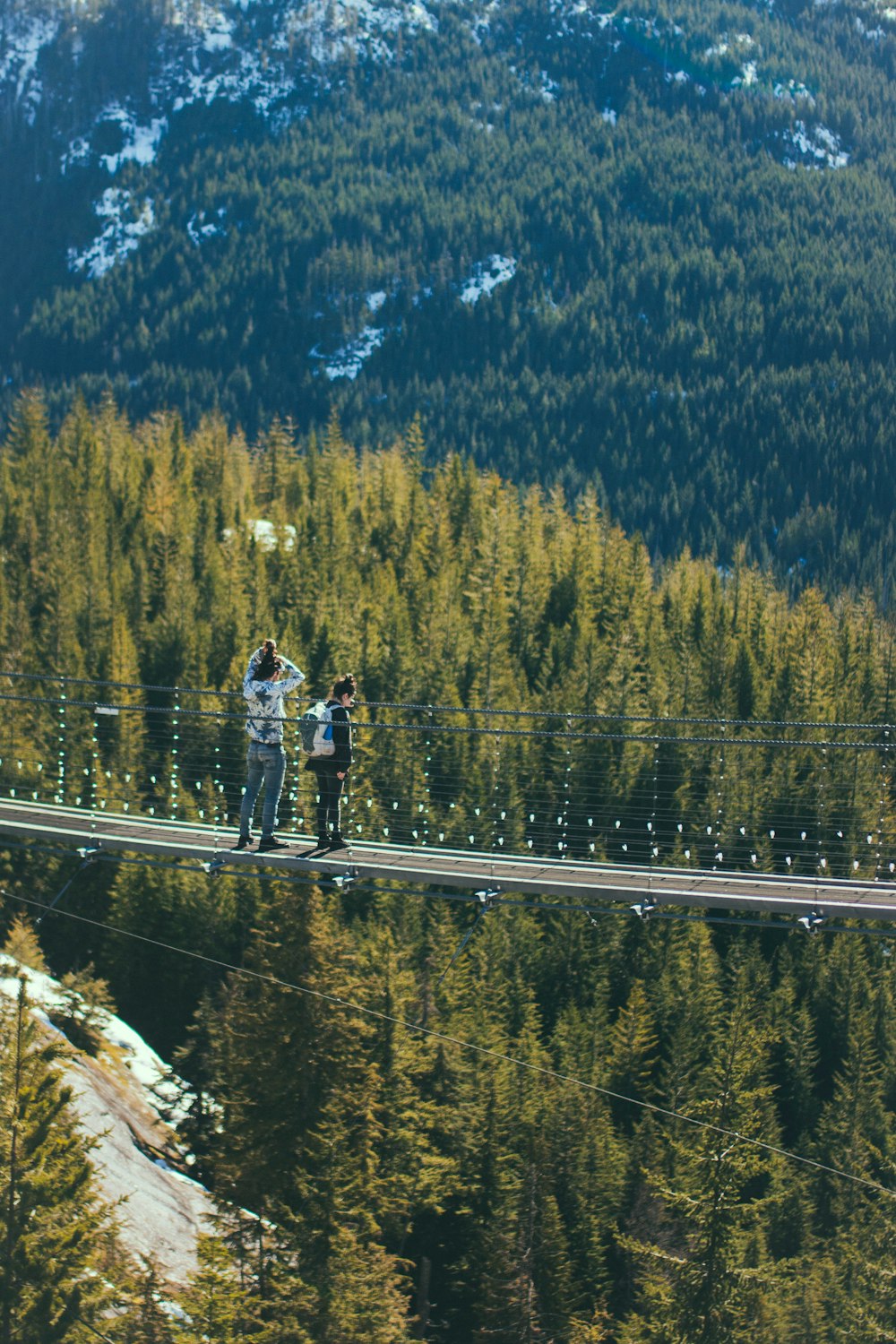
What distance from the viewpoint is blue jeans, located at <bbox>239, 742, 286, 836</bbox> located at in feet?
46.2

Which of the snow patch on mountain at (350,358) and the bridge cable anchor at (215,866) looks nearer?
the bridge cable anchor at (215,866)

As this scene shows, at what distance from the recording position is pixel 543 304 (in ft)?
575

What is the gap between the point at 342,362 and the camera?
566ft

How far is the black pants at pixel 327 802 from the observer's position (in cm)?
1415

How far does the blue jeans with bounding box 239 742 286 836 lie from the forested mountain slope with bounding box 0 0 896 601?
383ft

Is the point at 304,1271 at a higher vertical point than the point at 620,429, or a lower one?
lower

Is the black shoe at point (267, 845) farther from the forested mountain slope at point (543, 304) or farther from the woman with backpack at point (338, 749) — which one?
the forested mountain slope at point (543, 304)

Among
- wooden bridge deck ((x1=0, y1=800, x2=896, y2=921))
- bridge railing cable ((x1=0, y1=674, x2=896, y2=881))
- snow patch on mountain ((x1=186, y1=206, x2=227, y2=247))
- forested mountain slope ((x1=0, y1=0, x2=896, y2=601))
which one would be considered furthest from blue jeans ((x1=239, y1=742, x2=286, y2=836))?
snow patch on mountain ((x1=186, y1=206, x2=227, y2=247))

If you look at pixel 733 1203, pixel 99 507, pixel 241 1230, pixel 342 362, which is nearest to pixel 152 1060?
pixel 241 1230

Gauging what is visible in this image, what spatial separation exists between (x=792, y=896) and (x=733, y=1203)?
11.3m

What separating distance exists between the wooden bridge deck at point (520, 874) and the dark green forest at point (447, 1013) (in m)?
2.26

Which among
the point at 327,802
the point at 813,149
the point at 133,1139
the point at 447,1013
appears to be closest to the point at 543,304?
the point at 813,149

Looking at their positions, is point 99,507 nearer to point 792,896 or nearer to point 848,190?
point 792,896

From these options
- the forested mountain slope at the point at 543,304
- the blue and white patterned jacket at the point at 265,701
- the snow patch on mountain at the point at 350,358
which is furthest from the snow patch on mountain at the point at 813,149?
the blue and white patterned jacket at the point at 265,701
